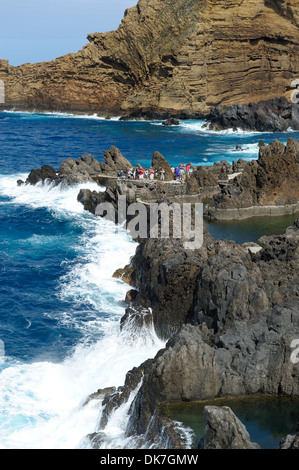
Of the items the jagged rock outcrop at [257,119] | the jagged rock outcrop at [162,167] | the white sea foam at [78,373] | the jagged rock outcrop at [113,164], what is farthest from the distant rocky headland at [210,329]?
the jagged rock outcrop at [257,119]

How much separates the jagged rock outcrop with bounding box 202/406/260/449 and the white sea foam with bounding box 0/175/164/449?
4.48 m

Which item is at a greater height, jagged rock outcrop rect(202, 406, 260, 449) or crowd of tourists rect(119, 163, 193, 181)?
crowd of tourists rect(119, 163, 193, 181)

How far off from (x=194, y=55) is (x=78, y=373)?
106 meters

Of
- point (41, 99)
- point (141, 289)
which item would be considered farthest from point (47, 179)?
point (41, 99)

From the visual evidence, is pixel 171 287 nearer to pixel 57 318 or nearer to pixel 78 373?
pixel 78 373

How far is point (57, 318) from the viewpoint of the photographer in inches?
1144

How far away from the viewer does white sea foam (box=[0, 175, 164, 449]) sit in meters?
19.9

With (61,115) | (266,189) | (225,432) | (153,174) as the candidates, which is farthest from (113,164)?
(61,115)

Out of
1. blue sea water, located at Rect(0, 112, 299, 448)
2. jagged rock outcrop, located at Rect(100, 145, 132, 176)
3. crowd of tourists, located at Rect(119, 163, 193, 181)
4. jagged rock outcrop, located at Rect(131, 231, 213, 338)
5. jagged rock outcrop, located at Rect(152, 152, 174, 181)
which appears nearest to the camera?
blue sea water, located at Rect(0, 112, 299, 448)

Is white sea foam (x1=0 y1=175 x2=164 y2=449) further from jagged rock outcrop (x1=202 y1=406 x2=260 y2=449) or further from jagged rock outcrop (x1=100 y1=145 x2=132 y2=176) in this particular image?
jagged rock outcrop (x1=100 y1=145 x2=132 y2=176)

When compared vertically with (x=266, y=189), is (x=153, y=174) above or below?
above

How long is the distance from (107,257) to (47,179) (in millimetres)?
21502

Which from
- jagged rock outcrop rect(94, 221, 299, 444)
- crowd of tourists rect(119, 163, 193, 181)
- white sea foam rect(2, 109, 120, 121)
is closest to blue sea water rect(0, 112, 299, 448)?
jagged rock outcrop rect(94, 221, 299, 444)

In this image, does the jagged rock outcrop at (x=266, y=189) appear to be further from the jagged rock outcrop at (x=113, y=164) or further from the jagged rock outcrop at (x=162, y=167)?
the jagged rock outcrop at (x=113, y=164)
